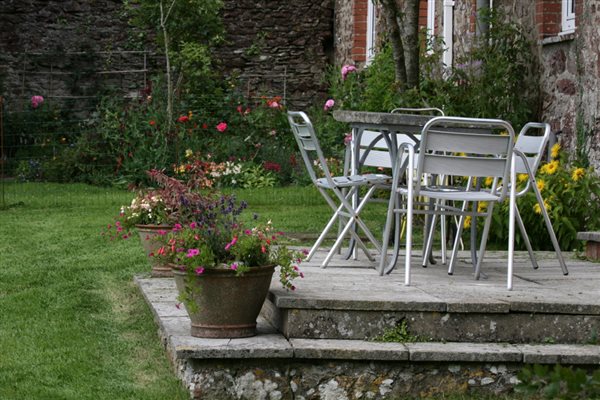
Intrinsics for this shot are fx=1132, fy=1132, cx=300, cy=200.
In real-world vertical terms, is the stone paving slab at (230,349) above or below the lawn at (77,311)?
above

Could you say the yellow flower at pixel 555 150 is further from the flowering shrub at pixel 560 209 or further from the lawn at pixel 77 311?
the lawn at pixel 77 311

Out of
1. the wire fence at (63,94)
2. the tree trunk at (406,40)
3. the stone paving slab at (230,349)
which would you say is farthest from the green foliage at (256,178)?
the stone paving slab at (230,349)

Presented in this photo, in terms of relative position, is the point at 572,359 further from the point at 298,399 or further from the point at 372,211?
the point at 372,211

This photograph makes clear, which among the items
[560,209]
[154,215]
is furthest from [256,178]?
[154,215]

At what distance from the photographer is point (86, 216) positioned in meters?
9.91

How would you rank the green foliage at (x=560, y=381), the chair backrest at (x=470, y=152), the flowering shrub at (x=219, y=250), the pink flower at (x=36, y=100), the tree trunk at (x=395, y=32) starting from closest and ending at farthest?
the green foliage at (x=560, y=381), the flowering shrub at (x=219, y=250), the chair backrest at (x=470, y=152), the tree trunk at (x=395, y=32), the pink flower at (x=36, y=100)

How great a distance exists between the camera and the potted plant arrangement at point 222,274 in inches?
172

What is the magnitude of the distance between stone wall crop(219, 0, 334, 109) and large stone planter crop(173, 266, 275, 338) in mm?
12298

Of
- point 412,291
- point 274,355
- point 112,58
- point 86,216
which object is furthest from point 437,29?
point 274,355

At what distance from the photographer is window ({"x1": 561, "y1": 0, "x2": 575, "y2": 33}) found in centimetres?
894

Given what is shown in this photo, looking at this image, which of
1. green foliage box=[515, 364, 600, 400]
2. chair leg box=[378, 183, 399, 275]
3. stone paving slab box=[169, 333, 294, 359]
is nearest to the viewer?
green foliage box=[515, 364, 600, 400]

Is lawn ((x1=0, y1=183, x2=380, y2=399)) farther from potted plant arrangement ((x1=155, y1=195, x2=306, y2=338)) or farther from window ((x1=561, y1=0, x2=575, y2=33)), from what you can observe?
window ((x1=561, y1=0, x2=575, y2=33))

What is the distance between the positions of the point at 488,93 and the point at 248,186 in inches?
149

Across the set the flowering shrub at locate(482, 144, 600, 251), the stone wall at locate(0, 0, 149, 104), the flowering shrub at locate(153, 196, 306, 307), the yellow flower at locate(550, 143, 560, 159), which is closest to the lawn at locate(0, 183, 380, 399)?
the flowering shrub at locate(153, 196, 306, 307)
